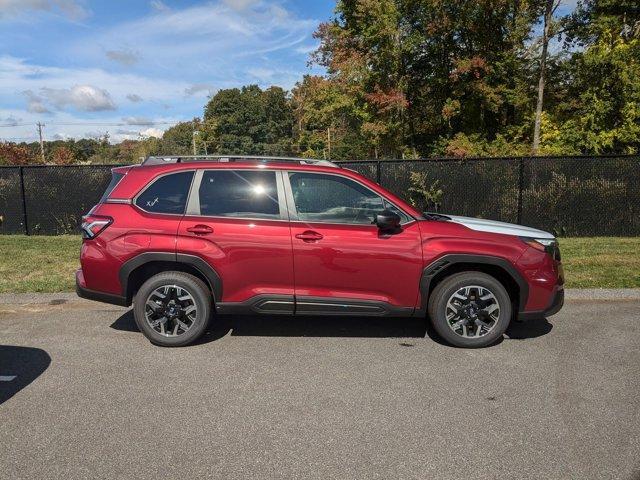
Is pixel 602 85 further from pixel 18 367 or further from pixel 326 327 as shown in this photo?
pixel 18 367

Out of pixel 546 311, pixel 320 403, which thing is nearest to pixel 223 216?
pixel 320 403

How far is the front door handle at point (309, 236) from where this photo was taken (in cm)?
481

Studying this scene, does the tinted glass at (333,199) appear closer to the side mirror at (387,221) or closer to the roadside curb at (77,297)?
the side mirror at (387,221)

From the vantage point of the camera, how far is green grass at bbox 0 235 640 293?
7.43 meters

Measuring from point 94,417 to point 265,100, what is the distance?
337 feet

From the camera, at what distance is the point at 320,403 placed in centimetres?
380

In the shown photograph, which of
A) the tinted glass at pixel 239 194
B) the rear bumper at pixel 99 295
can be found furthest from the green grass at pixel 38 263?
the tinted glass at pixel 239 194

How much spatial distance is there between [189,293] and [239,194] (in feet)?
3.49

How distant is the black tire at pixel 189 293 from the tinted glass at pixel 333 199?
1.20 meters

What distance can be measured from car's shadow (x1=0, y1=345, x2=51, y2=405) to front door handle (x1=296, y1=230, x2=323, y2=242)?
8.25ft

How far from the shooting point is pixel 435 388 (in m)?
4.05

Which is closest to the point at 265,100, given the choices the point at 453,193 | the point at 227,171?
the point at 453,193

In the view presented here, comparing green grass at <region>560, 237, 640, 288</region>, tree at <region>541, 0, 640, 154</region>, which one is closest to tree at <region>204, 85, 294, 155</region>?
tree at <region>541, 0, 640, 154</region>

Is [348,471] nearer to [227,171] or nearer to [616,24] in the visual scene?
[227,171]
